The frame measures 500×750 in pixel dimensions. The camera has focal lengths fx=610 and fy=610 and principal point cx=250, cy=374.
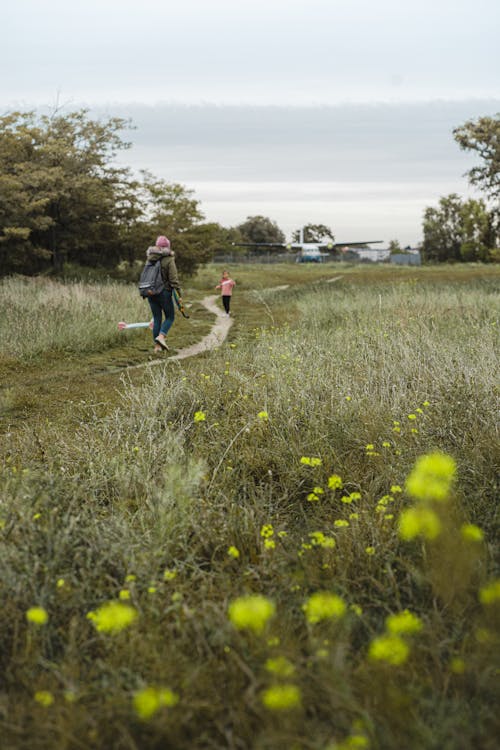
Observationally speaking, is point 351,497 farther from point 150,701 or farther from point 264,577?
point 150,701

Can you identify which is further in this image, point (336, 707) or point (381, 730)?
point (336, 707)

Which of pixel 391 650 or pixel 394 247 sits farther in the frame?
pixel 394 247

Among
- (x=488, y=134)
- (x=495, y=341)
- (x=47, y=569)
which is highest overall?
(x=488, y=134)

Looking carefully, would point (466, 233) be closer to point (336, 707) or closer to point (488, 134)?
point (488, 134)

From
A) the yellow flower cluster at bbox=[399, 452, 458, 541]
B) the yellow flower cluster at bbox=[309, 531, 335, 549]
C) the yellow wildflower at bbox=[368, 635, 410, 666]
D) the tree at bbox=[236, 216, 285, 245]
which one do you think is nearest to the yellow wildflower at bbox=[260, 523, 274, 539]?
the yellow flower cluster at bbox=[309, 531, 335, 549]

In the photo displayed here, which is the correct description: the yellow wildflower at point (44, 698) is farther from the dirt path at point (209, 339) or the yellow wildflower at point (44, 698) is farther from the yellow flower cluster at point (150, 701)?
the dirt path at point (209, 339)

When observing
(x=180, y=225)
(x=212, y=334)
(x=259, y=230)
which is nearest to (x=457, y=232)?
(x=259, y=230)

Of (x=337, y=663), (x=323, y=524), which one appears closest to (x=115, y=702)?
(x=337, y=663)

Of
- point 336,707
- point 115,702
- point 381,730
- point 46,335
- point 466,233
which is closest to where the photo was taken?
point 381,730

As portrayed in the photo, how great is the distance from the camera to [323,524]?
12.2 ft

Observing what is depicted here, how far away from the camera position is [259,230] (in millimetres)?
112688

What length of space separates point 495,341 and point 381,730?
7.49 m

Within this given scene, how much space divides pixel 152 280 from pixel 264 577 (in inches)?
333

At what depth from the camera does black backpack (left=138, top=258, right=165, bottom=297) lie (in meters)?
10.9
